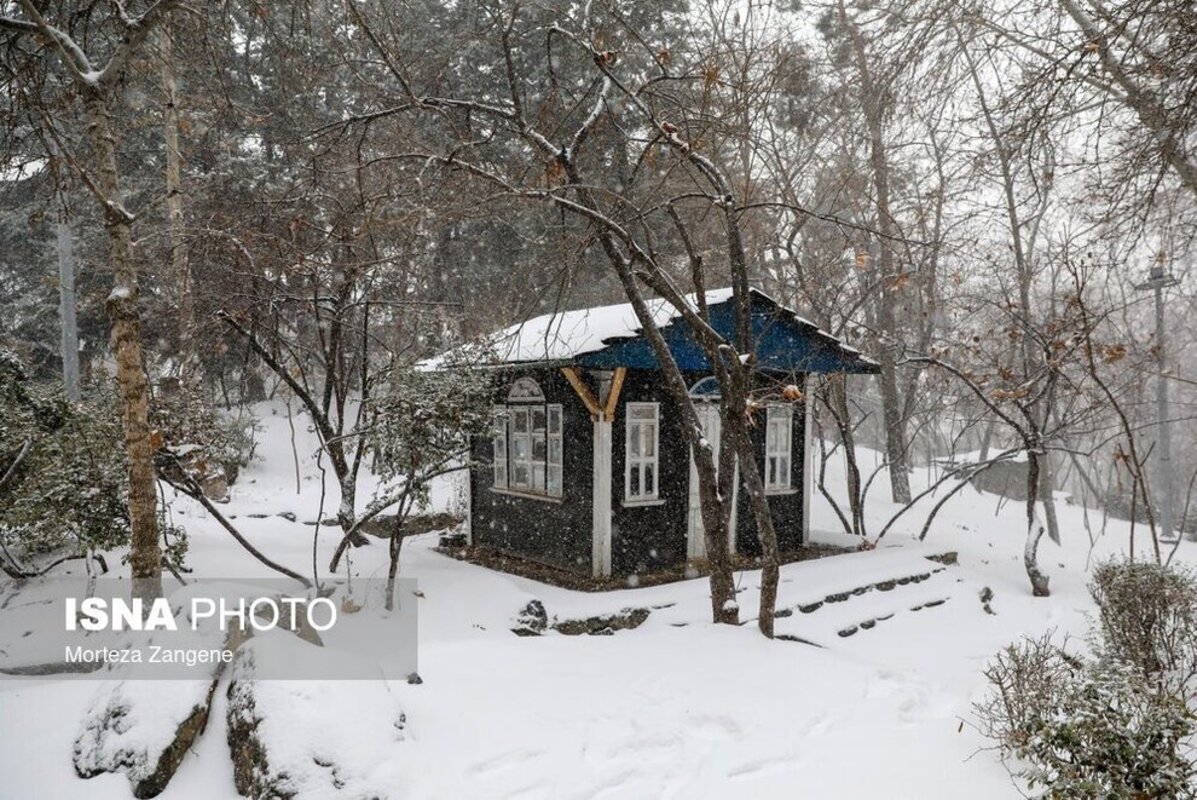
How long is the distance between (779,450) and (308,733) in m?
8.17

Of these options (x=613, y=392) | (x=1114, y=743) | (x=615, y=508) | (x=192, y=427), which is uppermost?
(x=613, y=392)

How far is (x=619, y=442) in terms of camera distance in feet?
29.7

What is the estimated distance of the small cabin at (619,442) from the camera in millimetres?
8711

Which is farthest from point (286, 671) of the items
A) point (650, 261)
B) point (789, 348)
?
point (789, 348)

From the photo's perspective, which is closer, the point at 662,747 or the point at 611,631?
the point at 662,747

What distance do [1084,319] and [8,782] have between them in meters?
10.4

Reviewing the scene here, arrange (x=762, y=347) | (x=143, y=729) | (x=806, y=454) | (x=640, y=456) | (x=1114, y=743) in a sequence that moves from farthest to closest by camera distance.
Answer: (x=806, y=454)
(x=762, y=347)
(x=640, y=456)
(x=143, y=729)
(x=1114, y=743)

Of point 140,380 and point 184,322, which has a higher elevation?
point 184,322

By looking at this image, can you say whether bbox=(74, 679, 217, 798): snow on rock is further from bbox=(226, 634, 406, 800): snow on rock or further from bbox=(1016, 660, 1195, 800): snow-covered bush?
bbox=(1016, 660, 1195, 800): snow-covered bush

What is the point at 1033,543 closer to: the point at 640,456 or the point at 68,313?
the point at 640,456

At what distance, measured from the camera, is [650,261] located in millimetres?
5953

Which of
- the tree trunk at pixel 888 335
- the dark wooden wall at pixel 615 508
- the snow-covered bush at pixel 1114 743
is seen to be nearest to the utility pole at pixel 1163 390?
the tree trunk at pixel 888 335

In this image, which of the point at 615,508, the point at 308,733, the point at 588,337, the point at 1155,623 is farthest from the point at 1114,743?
the point at 588,337

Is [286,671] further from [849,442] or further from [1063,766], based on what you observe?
[849,442]
